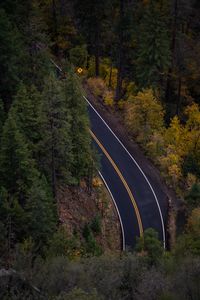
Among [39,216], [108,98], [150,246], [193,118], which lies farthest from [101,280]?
[108,98]

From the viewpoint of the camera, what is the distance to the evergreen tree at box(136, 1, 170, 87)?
5234 centimetres

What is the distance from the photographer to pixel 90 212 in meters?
41.2

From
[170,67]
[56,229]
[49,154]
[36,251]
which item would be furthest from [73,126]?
[170,67]

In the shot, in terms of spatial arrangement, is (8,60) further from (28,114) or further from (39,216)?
(39,216)

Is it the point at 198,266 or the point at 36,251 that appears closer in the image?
the point at 198,266

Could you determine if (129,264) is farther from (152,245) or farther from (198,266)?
(152,245)

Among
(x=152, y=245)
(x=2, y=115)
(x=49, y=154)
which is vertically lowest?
(x=152, y=245)

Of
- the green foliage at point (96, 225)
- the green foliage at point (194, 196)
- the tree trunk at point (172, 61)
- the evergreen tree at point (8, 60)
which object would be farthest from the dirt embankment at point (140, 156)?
the evergreen tree at point (8, 60)

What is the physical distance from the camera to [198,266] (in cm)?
2508

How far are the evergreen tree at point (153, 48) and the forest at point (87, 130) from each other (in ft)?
0.39

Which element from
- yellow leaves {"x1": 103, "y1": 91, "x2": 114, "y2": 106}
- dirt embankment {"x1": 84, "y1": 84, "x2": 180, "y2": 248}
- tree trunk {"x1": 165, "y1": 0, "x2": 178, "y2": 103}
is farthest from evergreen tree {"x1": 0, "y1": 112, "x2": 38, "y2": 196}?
tree trunk {"x1": 165, "y1": 0, "x2": 178, "y2": 103}

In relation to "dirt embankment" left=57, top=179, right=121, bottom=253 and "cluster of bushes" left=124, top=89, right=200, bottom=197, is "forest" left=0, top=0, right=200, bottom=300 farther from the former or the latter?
"dirt embankment" left=57, top=179, right=121, bottom=253

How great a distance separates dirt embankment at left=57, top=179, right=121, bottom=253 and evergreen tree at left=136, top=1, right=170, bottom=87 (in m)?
15.0

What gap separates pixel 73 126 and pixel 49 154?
486 cm
